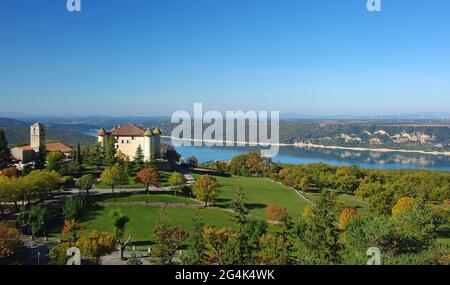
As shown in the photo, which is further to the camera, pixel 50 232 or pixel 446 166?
pixel 446 166

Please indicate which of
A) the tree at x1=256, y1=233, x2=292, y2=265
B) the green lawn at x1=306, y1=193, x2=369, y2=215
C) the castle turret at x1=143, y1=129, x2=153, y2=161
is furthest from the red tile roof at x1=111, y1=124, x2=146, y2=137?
the tree at x1=256, y1=233, x2=292, y2=265

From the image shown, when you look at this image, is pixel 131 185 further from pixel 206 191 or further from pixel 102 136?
pixel 102 136

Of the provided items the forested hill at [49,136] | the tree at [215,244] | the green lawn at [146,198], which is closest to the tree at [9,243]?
the tree at [215,244]

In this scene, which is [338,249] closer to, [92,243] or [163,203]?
[92,243]

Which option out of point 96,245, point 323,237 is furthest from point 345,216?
point 96,245

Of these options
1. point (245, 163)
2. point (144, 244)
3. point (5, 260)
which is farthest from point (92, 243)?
point (245, 163)

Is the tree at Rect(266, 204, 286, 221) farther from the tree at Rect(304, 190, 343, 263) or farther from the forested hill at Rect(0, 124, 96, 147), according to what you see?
the forested hill at Rect(0, 124, 96, 147)
